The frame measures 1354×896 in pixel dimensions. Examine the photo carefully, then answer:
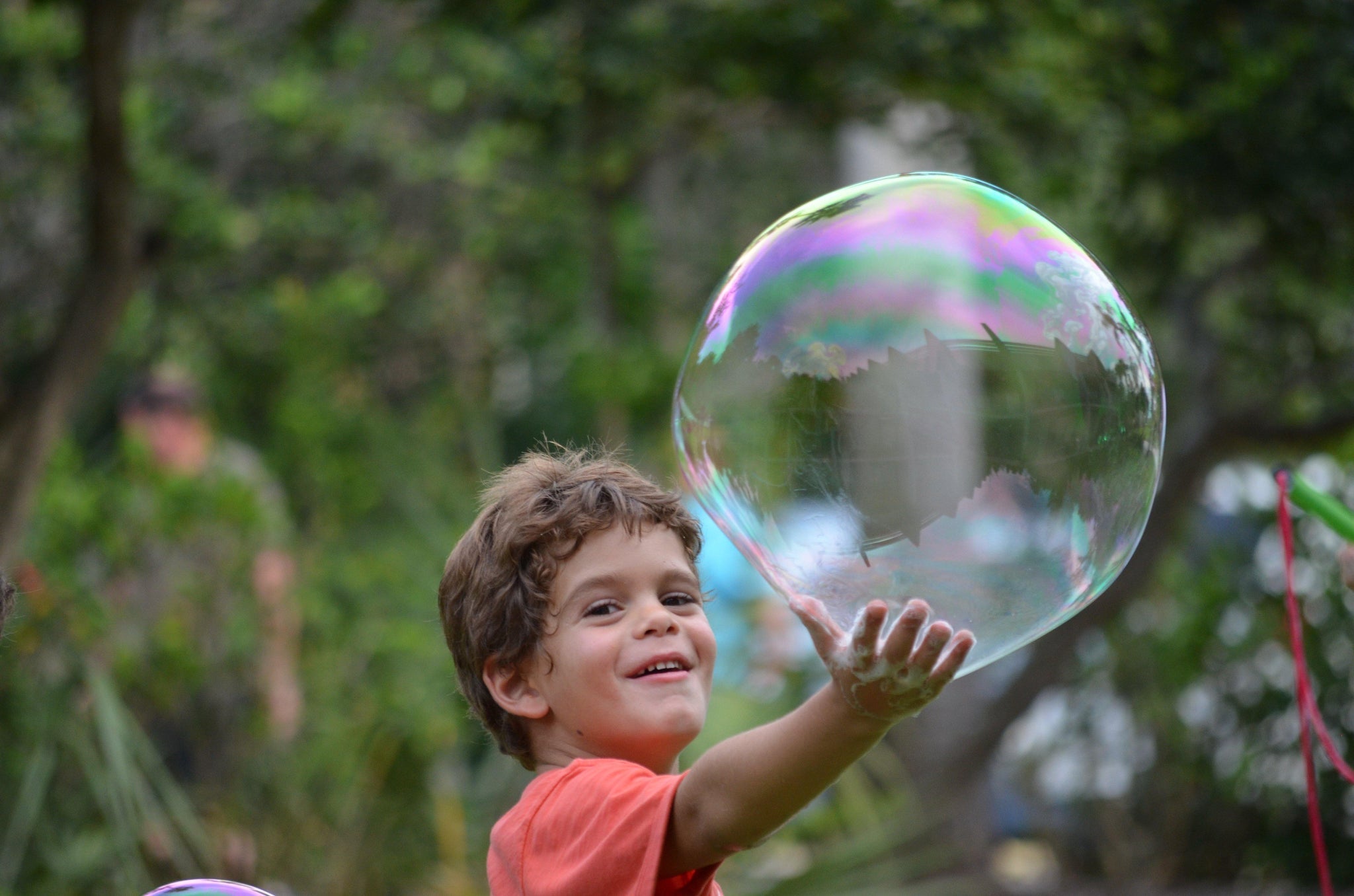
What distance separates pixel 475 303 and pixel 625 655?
19.9 ft

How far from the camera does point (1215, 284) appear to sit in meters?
6.37

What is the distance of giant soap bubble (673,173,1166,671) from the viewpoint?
1.54m

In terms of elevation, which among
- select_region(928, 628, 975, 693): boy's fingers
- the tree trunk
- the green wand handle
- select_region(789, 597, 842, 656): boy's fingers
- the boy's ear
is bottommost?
the green wand handle

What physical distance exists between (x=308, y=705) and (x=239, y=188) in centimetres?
265

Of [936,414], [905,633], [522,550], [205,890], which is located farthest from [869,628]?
[205,890]

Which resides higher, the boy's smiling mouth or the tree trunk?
the tree trunk

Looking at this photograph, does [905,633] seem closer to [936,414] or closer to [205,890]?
[936,414]

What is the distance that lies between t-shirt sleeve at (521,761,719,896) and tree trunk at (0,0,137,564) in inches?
109

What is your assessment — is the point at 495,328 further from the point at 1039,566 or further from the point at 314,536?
the point at 1039,566

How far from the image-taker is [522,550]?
174 centimetres

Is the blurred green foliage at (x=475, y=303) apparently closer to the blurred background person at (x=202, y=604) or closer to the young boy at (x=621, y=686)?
the blurred background person at (x=202, y=604)

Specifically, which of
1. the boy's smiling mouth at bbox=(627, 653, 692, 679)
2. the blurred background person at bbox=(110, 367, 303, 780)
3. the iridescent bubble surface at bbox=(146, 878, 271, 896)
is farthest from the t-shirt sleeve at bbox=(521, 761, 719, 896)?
the blurred background person at bbox=(110, 367, 303, 780)

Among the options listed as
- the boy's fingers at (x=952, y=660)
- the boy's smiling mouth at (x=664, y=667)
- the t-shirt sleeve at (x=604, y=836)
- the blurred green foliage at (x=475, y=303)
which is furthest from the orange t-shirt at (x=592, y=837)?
the blurred green foliage at (x=475, y=303)

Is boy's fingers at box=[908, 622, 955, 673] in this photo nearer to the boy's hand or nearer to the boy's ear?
the boy's hand
